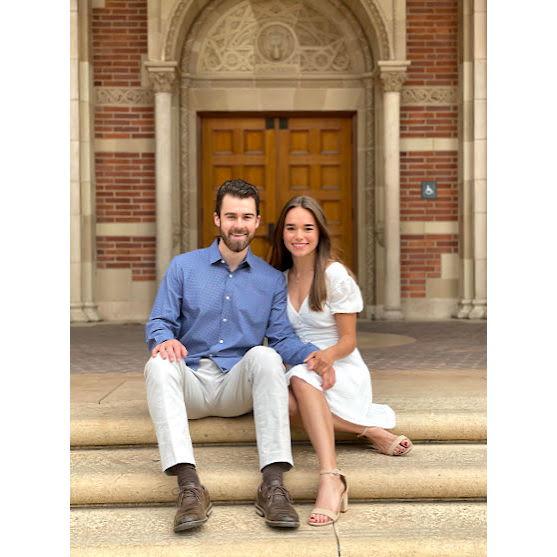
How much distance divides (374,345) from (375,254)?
10.7 feet

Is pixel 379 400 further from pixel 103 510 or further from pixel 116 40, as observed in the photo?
pixel 116 40

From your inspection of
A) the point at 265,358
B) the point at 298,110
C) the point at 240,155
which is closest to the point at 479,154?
the point at 298,110

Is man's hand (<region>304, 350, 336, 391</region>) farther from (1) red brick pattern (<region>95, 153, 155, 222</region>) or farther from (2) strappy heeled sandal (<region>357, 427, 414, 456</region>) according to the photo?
(1) red brick pattern (<region>95, 153, 155, 222</region>)

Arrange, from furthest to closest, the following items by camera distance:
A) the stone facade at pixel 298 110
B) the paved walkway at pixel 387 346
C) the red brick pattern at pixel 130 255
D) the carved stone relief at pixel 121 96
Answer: the red brick pattern at pixel 130 255 → the carved stone relief at pixel 121 96 → the stone facade at pixel 298 110 → the paved walkway at pixel 387 346

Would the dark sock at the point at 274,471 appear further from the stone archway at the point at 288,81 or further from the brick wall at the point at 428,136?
the brick wall at the point at 428,136

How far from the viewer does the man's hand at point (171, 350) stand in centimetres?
334

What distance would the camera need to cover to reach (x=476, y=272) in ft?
32.8

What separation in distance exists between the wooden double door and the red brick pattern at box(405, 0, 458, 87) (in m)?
1.16

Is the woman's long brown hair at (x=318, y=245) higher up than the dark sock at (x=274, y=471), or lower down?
higher up

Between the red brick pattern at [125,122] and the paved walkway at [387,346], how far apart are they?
2.49 m

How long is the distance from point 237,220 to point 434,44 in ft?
25.0

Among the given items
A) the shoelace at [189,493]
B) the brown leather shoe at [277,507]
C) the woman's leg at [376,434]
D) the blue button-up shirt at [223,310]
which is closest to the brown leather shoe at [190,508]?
the shoelace at [189,493]

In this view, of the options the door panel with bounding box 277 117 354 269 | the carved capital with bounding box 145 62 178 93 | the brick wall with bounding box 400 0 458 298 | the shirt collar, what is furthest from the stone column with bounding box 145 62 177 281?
the shirt collar
